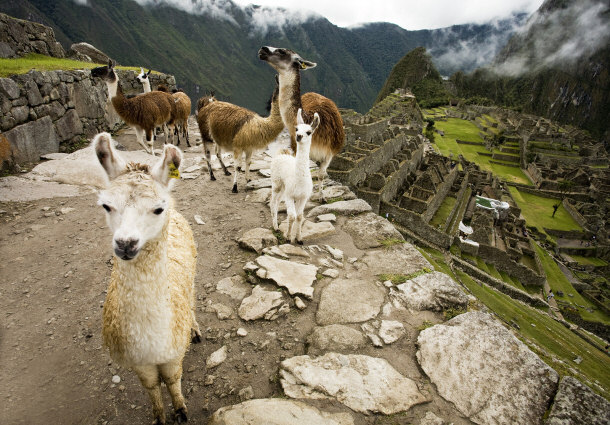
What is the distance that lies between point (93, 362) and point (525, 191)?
57.7 meters

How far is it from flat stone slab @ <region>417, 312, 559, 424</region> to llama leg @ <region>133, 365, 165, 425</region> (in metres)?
2.37

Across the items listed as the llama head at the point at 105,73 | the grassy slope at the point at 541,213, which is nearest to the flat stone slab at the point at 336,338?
the llama head at the point at 105,73

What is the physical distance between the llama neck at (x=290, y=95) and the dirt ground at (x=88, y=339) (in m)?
2.71

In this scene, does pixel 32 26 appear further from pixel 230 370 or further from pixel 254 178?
pixel 230 370

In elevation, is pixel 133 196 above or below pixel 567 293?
above

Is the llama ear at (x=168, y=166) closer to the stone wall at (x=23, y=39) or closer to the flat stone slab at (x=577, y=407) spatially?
the flat stone slab at (x=577, y=407)

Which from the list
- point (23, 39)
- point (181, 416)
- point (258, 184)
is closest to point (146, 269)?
point (181, 416)

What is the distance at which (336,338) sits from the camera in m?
3.03

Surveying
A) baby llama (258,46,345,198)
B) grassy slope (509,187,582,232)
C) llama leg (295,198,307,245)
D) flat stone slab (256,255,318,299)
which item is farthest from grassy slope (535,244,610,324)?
flat stone slab (256,255,318,299)

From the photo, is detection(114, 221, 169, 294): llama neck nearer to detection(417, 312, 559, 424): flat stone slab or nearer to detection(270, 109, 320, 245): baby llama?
detection(417, 312, 559, 424): flat stone slab

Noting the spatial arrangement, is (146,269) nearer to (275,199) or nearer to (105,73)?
(275,199)

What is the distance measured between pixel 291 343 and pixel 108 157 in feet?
7.89

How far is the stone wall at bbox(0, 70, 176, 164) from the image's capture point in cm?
600

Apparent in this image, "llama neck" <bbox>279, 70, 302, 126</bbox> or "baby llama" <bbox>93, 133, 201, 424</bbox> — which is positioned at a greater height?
"llama neck" <bbox>279, 70, 302, 126</bbox>
